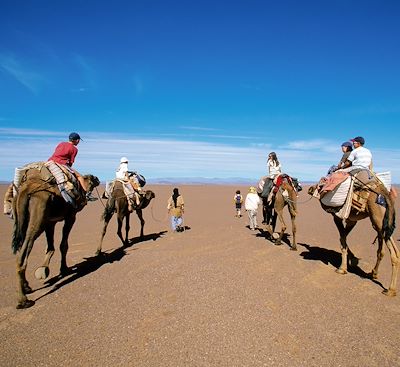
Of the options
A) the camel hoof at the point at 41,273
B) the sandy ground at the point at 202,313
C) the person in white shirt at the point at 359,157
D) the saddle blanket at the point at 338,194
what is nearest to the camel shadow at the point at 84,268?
the sandy ground at the point at 202,313

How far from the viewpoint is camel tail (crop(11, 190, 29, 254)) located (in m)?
6.06

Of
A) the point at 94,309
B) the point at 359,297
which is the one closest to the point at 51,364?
the point at 94,309

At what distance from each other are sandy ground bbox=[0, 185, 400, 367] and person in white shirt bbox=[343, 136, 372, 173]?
2.74 m

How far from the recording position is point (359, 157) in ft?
25.2

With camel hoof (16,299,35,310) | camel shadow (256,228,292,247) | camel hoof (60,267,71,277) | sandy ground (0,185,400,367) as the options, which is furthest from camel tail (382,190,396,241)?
camel hoof (60,267,71,277)

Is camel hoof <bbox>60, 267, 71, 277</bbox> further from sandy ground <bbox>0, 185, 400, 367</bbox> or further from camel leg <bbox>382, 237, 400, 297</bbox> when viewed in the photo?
camel leg <bbox>382, 237, 400, 297</bbox>

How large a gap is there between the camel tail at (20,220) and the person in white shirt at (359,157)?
7.36 metres

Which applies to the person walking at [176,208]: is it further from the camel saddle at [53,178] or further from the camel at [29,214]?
the camel at [29,214]

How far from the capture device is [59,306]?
5.84 m

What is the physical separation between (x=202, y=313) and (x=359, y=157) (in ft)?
17.6

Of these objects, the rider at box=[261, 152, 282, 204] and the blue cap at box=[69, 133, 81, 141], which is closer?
the blue cap at box=[69, 133, 81, 141]

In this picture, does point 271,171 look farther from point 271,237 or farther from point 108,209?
point 108,209

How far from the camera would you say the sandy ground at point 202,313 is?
4.29m

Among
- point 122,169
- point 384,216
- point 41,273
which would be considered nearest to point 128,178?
point 122,169
